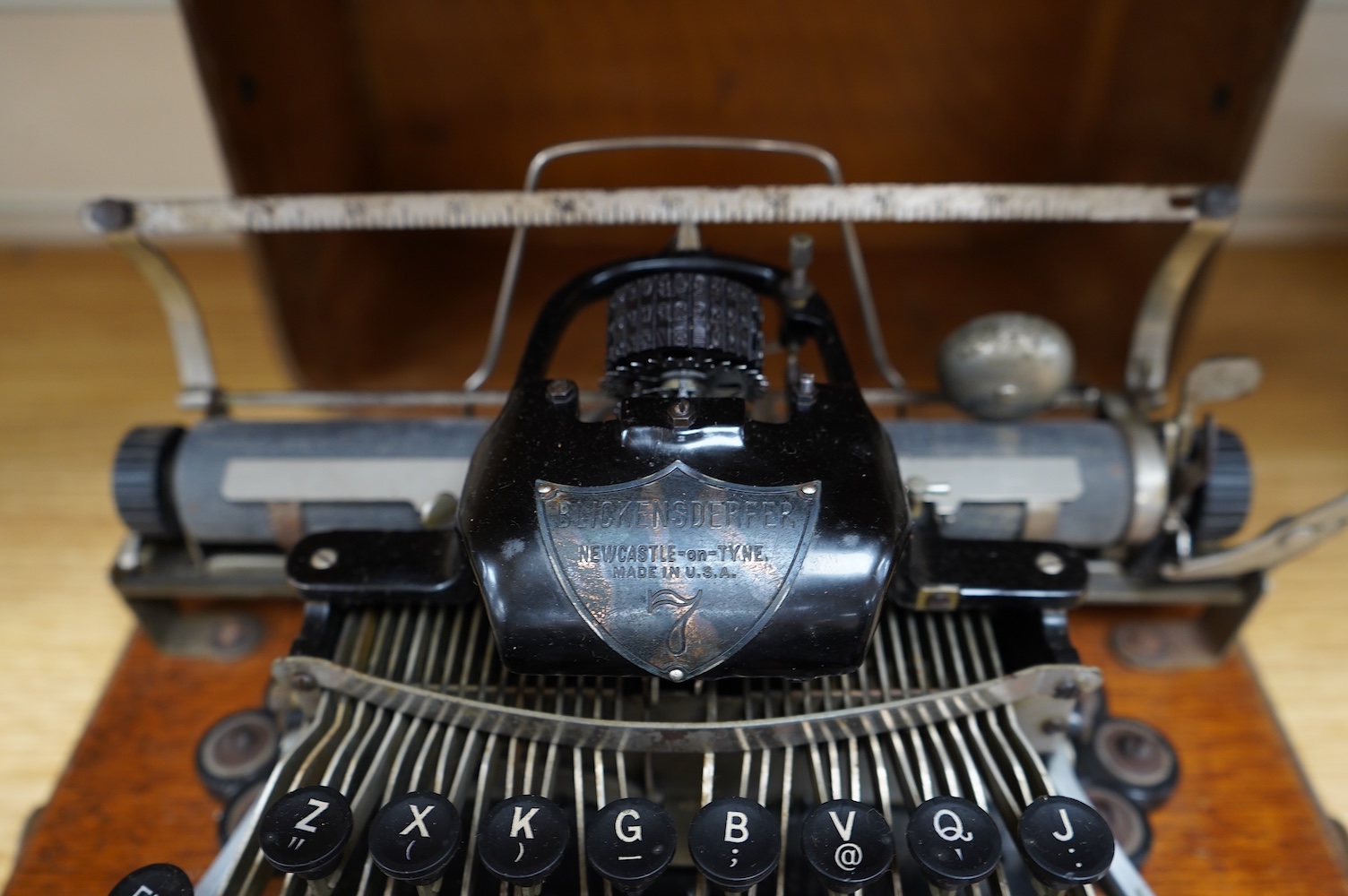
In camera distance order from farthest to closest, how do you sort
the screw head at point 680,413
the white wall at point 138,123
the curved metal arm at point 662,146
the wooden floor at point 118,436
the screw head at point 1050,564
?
the white wall at point 138,123
the wooden floor at point 118,436
the curved metal arm at point 662,146
the screw head at point 1050,564
the screw head at point 680,413

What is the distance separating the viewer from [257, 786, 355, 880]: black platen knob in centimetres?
100

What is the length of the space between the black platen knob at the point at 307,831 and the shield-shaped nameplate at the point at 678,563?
29cm

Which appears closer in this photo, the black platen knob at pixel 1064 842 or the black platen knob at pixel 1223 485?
the black platen knob at pixel 1064 842

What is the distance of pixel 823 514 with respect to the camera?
1.05 m

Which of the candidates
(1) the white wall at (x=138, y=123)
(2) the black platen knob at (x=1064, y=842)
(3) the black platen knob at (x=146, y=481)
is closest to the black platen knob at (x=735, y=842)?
(2) the black platen knob at (x=1064, y=842)

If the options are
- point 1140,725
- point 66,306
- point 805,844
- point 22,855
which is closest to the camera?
point 805,844

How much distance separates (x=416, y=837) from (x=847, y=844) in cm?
38

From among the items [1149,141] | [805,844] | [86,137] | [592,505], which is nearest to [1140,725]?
[805,844]

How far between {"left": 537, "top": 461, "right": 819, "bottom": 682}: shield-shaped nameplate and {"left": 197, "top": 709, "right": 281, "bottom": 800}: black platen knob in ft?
1.99

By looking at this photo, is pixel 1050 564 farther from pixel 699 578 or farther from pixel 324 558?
pixel 324 558

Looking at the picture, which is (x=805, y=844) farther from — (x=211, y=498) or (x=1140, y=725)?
(x=211, y=498)

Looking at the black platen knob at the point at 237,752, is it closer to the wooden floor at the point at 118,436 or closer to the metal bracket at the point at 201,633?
the metal bracket at the point at 201,633

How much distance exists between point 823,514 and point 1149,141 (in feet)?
4.14

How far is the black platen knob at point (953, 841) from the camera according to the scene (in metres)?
0.98
